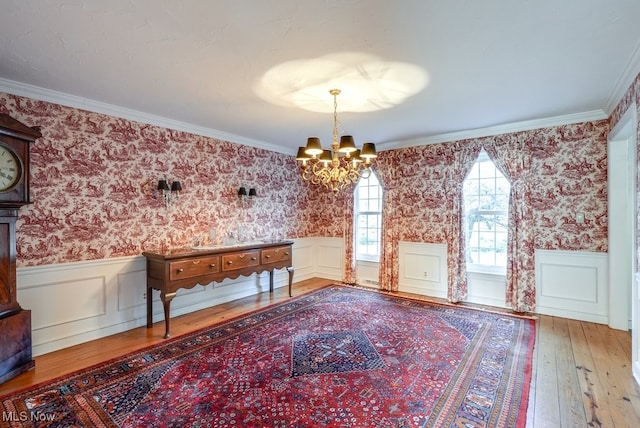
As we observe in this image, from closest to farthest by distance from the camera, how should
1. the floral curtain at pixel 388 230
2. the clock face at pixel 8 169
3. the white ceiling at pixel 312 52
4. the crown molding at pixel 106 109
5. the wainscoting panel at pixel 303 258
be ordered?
the white ceiling at pixel 312 52, the clock face at pixel 8 169, the crown molding at pixel 106 109, the floral curtain at pixel 388 230, the wainscoting panel at pixel 303 258

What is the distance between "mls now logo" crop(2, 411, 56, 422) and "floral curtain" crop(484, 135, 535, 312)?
475 centimetres

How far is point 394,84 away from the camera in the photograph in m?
2.79

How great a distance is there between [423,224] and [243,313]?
2987mm

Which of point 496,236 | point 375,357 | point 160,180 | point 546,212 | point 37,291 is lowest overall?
point 375,357

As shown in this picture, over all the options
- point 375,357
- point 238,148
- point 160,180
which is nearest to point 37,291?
point 160,180

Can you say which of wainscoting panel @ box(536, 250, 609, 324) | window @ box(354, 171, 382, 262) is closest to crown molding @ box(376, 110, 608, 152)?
window @ box(354, 171, 382, 262)

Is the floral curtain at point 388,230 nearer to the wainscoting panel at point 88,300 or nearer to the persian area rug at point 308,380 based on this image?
the persian area rug at point 308,380

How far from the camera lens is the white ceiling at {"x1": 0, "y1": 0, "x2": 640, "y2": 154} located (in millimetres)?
1801

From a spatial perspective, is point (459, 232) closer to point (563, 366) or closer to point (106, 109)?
point (563, 366)

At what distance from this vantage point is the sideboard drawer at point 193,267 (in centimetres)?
332

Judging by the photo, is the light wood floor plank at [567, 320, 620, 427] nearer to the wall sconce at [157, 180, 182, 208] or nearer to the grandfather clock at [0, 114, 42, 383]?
the grandfather clock at [0, 114, 42, 383]

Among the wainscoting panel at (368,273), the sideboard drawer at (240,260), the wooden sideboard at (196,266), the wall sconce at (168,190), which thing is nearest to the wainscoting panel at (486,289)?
the wainscoting panel at (368,273)

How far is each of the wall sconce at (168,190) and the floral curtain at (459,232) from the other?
381 cm

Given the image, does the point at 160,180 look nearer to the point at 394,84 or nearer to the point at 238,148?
the point at 238,148
